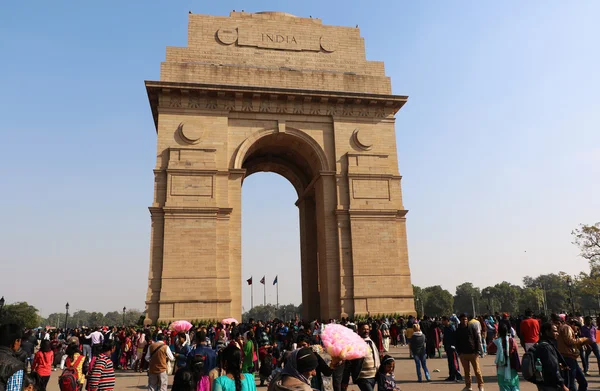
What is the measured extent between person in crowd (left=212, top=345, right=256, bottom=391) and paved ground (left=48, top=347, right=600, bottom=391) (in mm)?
4587

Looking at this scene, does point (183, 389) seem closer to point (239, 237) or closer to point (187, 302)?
point (187, 302)

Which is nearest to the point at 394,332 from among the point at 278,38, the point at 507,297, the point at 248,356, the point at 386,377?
the point at 248,356

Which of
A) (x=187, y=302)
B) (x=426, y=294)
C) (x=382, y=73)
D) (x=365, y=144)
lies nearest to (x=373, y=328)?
(x=187, y=302)

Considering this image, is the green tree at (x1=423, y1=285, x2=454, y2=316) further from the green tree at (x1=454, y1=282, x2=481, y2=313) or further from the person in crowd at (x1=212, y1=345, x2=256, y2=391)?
the person in crowd at (x1=212, y1=345, x2=256, y2=391)

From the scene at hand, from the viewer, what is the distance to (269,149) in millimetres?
31016

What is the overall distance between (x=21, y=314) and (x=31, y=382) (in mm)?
89884

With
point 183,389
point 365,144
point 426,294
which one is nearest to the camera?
point 183,389

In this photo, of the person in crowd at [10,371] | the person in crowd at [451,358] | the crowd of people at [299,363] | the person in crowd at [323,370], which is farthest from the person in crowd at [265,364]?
the person in crowd at [10,371]

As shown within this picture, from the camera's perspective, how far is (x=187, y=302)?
75.6 feet

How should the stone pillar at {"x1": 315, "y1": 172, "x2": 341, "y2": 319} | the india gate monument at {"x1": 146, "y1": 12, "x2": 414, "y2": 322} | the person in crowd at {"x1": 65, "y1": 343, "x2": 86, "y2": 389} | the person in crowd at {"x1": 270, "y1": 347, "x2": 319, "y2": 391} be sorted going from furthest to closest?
the stone pillar at {"x1": 315, "y1": 172, "x2": 341, "y2": 319}
the india gate monument at {"x1": 146, "y1": 12, "x2": 414, "y2": 322}
the person in crowd at {"x1": 65, "y1": 343, "x2": 86, "y2": 389}
the person in crowd at {"x1": 270, "y1": 347, "x2": 319, "y2": 391}

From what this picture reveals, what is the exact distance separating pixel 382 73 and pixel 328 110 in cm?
503

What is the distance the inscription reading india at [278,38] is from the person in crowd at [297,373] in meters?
A: 27.4

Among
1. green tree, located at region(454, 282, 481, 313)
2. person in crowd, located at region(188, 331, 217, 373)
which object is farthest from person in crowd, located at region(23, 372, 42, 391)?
green tree, located at region(454, 282, 481, 313)

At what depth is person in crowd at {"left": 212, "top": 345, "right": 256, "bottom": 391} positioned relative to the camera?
474cm
